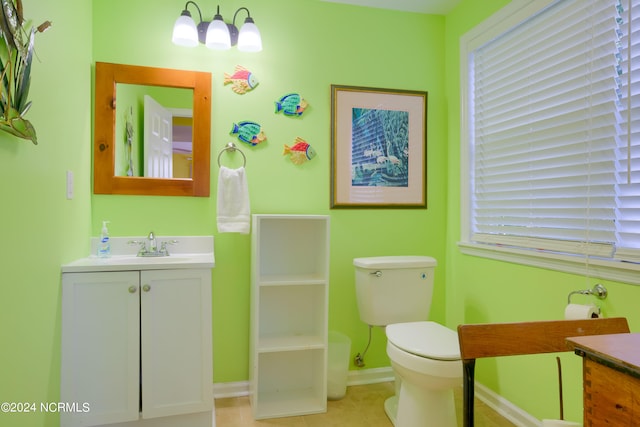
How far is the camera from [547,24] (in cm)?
174

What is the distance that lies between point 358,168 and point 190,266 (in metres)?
1.18

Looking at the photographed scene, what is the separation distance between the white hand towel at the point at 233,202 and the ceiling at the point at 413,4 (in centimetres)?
128

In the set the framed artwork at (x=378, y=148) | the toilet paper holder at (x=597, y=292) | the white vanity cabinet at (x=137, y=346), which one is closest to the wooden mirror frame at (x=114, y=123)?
the white vanity cabinet at (x=137, y=346)

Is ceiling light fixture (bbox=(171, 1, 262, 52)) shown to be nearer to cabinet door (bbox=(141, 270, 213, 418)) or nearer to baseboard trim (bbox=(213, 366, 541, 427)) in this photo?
cabinet door (bbox=(141, 270, 213, 418))

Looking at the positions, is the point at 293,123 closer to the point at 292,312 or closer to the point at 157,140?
the point at 157,140

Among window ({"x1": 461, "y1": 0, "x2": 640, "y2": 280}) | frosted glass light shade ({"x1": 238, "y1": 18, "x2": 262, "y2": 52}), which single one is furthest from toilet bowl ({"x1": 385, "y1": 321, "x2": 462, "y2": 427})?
frosted glass light shade ({"x1": 238, "y1": 18, "x2": 262, "y2": 52})

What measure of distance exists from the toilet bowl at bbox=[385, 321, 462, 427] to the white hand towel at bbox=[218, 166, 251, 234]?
0.96 metres

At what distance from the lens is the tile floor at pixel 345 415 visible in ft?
6.24

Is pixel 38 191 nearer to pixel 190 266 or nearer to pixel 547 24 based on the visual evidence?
pixel 190 266

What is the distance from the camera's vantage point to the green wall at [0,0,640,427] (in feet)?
4.73

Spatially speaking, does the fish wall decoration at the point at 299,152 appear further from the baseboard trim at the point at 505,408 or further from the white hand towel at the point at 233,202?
the baseboard trim at the point at 505,408

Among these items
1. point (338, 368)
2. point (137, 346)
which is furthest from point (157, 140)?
point (338, 368)

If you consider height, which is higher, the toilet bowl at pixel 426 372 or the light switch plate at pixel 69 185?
the light switch plate at pixel 69 185

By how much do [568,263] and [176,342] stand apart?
70.1 inches
